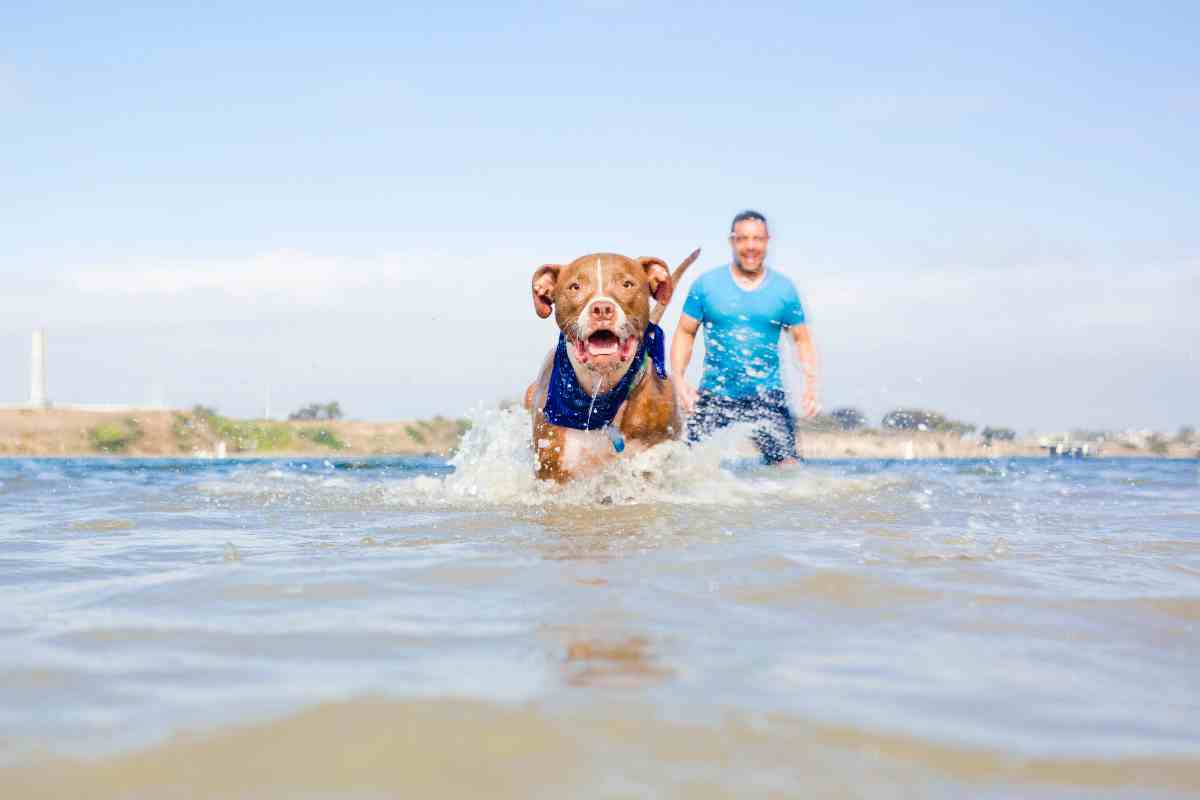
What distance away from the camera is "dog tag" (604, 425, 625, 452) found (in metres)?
5.99

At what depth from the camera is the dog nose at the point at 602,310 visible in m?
5.63

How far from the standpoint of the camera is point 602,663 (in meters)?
1.95

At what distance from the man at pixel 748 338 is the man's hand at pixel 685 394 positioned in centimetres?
3

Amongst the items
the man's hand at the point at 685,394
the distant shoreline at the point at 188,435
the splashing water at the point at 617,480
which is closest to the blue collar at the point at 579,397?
the splashing water at the point at 617,480

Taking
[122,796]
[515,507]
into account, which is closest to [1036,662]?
[122,796]

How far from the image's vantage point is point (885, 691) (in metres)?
1.80

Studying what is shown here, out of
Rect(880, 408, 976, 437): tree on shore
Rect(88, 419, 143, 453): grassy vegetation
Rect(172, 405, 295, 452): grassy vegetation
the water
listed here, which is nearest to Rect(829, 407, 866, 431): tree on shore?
Rect(880, 408, 976, 437): tree on shore

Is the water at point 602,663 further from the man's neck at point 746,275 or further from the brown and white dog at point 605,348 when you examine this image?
the man's neck at point 746,275

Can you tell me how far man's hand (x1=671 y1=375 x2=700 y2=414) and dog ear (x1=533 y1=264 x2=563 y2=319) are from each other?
1273 millimetres

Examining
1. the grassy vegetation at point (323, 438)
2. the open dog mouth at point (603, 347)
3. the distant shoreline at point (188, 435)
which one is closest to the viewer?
the open dog mouth at point (603, 347)

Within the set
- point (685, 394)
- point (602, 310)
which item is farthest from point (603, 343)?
point (685, 394)

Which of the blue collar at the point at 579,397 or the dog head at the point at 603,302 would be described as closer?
the dog head at the point at 603,302

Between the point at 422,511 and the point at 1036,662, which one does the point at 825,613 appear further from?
the point at 422,511

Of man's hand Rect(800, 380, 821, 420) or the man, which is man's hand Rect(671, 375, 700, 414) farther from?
man's hand Rect(800, 380, 821, 420)
